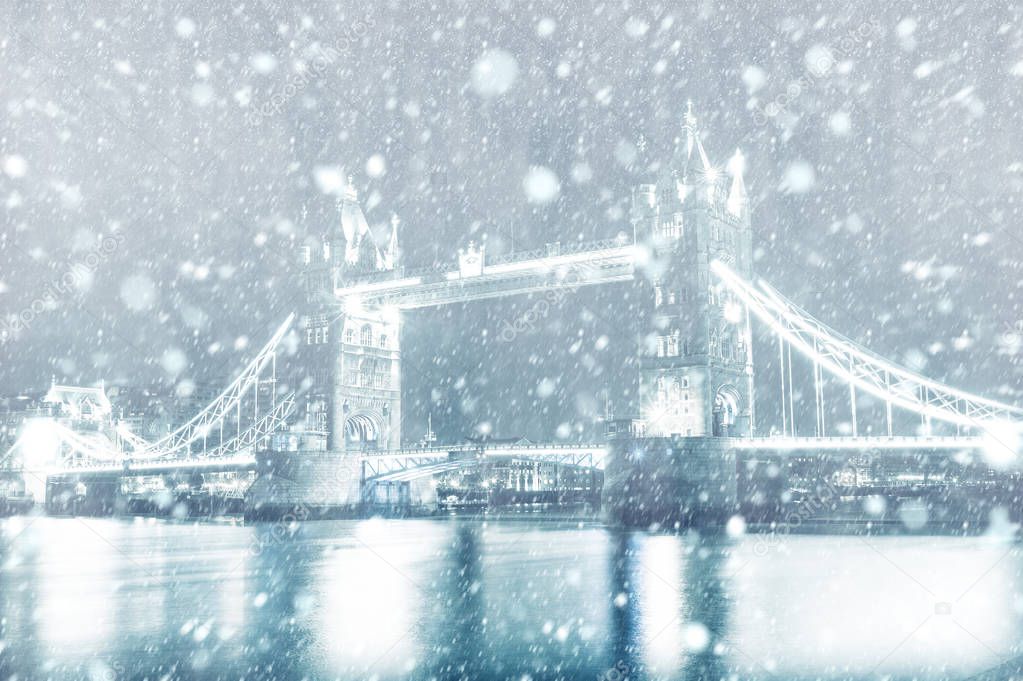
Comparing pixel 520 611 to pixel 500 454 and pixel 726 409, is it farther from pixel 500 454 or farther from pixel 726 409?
pixel 726 409

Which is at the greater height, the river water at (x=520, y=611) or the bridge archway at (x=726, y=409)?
the bridge archway at (x=726, y=409)

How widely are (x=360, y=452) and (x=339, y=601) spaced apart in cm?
4062

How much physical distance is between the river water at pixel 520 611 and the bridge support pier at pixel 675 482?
284 inches

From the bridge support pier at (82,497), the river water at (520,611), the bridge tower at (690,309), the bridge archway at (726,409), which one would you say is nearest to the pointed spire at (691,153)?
the bridge tower at (690,309)

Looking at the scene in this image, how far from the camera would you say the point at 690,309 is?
174ft

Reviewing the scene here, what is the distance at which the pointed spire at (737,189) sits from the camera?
56.1m

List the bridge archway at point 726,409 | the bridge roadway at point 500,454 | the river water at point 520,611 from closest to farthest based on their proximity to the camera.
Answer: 1. the river water at point 520,611
2. the bridge roadway at point 500,454
3. the bridge archway at point 726,409

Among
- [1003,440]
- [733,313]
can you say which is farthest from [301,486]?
[1003,440]

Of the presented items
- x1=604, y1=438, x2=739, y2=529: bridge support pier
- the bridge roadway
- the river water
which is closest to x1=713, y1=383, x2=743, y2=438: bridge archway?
the bridge roadway

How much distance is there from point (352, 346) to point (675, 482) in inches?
1135

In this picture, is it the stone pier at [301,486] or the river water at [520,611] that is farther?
the stone pier at [301,486]

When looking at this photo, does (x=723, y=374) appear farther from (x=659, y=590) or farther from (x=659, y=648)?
(x=659, y=648)

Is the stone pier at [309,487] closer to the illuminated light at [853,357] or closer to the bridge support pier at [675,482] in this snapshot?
the bridge support pier at [675,482]

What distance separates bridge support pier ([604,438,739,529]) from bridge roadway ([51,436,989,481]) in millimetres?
1415
